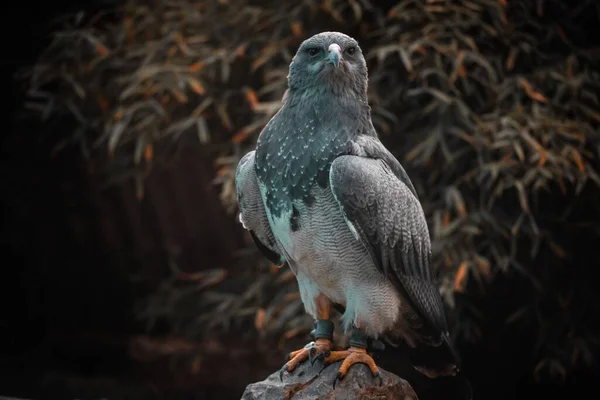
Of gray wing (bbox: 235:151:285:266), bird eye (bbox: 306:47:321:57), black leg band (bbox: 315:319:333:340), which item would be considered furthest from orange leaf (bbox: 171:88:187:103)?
black leg band (bbox: 315:319:333:340)

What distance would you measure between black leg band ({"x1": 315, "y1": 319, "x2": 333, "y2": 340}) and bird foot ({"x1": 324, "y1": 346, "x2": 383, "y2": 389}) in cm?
7

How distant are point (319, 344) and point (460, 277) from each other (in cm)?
129

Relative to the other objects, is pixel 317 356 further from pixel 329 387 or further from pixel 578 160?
pixel 578 160

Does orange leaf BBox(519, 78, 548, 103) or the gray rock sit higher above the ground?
orange leaf BBox(519, 78, 548, 103)

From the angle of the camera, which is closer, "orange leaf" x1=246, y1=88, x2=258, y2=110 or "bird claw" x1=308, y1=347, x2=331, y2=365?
"bird claw" x1=308, y1=347, x2=331, y2=365

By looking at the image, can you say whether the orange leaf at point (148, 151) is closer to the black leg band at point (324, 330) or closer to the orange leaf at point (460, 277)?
the orange leaf at point (460, 277)

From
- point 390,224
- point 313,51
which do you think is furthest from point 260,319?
point 313,51

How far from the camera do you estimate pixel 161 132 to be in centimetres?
454

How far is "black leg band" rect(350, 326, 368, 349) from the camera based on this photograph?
262 centimetres

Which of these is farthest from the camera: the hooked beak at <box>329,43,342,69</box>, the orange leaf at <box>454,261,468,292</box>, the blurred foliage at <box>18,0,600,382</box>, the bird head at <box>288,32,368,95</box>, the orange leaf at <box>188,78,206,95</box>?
the orange leaf at <box>188,78,206,95</box>

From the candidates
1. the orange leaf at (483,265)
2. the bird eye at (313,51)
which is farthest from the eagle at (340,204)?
the orange leaf at (483,265)

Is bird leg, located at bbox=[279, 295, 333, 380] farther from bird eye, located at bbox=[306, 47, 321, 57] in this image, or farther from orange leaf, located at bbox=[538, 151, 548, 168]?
orange leaf, located at bbox=[538, 151, 548, 168]

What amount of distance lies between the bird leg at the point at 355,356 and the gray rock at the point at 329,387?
0.06 feet

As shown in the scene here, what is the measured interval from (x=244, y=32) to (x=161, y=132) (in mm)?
740
